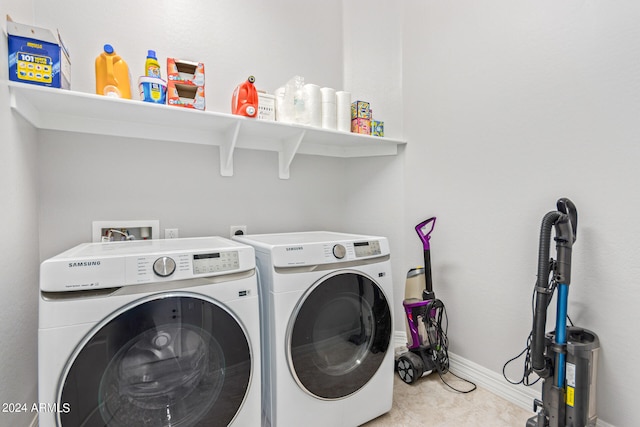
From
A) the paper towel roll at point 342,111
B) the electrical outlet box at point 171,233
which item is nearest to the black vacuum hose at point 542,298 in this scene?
the paper towel roll at point 342,111

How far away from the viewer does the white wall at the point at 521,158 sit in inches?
50.0

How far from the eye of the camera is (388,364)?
5.01 feet

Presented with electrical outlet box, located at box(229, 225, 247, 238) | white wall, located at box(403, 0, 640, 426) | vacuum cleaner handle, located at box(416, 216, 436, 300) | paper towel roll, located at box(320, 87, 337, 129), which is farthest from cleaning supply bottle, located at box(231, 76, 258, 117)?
vacuum cleaner handle, located at box(416, 216, 436, 300)

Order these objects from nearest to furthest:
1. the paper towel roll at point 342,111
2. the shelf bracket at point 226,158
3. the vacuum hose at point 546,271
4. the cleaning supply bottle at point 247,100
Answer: the vacuum hose at point 546,271
the cleaning supply bottle at point 247,100
the shelf bracket at point 226,158
the paper towel roll at point 342,111

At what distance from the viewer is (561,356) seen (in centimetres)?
124

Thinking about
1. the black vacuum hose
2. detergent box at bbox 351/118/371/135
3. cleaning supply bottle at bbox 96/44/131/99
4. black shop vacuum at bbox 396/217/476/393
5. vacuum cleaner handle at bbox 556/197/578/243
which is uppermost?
cleaning supply bottle at bbox 96/44/131/99

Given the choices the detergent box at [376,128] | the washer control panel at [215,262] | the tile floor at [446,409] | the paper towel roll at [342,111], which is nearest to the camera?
the washer control panel at [215,262]

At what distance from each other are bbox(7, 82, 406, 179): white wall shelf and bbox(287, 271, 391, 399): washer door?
38.4 inches

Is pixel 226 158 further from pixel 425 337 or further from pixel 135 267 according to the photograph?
pixel 425 337

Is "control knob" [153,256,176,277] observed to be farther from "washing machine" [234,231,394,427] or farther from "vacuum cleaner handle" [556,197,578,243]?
"vacuum cleaner handle" [556,197,578,243]

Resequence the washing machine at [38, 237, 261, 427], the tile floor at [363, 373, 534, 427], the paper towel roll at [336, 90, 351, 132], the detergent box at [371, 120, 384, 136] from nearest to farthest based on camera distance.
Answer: the washing machine at [38, 237, 261, 427]
the tile floor at [363, 373, 534, 427]
the paper towel roll at [336, 90, 351, 132]
the detergent box at [371, 120, 384, 136]

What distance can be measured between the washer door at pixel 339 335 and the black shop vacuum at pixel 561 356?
2.09ft

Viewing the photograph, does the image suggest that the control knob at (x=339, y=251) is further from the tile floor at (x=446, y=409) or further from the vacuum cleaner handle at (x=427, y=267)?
the tile floor at (x=446, y=409)

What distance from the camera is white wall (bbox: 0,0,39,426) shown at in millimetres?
1082
